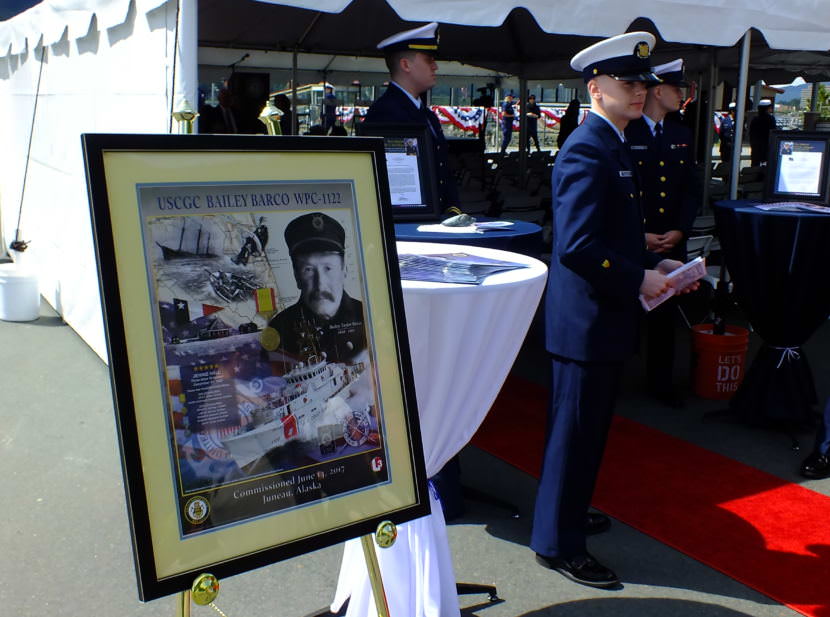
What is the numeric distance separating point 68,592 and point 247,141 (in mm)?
1975

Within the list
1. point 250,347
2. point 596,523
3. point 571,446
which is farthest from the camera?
point 596,523

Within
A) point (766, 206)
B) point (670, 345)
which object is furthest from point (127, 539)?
point (766, 206)

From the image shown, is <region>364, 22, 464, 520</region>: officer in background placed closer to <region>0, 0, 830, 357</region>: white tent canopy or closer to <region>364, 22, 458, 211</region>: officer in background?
<region>364, 22, 458, 211</region>: officer in background

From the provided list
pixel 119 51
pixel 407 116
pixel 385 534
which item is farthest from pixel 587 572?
pixel 119 51

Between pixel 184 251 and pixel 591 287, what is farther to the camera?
pixel 591 287

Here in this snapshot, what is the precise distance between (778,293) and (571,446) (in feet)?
6.73

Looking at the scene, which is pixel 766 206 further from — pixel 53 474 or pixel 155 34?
pixel 53 474

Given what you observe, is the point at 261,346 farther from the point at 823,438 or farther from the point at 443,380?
the point at 823,438

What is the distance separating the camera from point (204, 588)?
4.96 feet

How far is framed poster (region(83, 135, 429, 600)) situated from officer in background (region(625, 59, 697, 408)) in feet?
10.8

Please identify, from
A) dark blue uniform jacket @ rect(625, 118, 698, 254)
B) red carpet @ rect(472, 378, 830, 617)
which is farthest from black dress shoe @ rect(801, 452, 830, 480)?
dark blue uniform jacket @ rect(625, 118, 698, 254)

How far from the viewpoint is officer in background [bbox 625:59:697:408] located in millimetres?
4746

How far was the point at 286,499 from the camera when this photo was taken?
5.41ft

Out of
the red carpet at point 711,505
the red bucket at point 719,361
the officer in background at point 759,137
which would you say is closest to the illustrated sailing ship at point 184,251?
the red carpet at point 711,505
